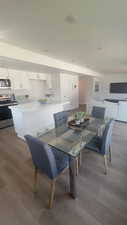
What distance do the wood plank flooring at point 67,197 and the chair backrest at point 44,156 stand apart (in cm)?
47

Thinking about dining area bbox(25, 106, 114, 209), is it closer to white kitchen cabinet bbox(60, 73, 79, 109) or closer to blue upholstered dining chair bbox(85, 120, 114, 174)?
blue upholstered dining chair bbox(85, 120, 114, 174)

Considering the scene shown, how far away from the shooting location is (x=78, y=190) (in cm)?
168

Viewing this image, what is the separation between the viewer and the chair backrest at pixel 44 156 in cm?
131

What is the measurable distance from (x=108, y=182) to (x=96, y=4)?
8.38ft

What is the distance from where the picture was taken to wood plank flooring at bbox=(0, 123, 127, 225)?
132cm

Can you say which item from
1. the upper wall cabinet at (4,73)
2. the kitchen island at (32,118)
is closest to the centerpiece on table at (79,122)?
the kitchen island at (32,118)

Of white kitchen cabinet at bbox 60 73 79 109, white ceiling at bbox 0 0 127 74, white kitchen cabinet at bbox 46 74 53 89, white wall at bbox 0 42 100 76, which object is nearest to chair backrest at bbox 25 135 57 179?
white ceiling at bbox 0 0 127 74

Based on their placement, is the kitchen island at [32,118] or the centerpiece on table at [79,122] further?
the kitchen island at [32,118]

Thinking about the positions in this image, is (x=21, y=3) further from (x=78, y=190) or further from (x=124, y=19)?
(x=78, y=190)

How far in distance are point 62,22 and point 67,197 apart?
8.71 ft

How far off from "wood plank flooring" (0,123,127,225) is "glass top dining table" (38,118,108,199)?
0.68 ft

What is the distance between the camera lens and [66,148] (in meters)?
1.62

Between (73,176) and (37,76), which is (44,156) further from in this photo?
(37,76)

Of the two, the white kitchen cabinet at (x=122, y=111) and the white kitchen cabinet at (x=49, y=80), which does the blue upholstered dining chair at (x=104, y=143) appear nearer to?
the white kitchen cabinet at (x=122, y=111)
